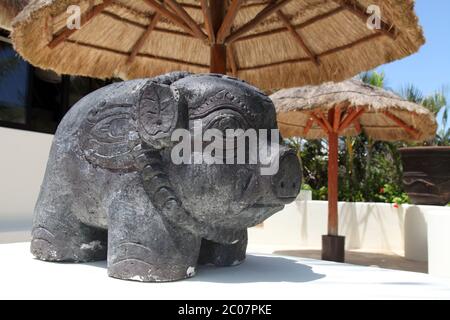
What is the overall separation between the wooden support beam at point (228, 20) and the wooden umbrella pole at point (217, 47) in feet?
0.19

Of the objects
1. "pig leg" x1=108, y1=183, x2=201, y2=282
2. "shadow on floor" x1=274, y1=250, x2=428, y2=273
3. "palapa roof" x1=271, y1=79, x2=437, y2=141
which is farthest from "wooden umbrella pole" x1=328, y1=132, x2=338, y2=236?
"pig leg" x1=108, y1=183, x2=201, y2=282

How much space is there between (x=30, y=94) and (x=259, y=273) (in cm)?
627

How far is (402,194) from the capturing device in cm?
959

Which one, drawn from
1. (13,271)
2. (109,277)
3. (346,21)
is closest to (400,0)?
(346,21)

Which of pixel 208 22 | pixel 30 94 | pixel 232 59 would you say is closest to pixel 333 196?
pixel 232 59

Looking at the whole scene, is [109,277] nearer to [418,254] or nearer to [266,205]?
[266,205]

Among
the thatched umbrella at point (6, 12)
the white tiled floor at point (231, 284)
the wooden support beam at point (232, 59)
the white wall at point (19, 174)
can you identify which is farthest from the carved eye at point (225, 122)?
the thatched umbrella at point (6, 12)

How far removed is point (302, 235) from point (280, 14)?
5.32 metres

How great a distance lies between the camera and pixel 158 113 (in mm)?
1905

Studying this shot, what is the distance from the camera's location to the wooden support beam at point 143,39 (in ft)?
12.2

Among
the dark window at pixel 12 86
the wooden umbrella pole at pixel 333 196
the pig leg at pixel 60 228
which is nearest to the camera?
the pig leg at pixel 60 228

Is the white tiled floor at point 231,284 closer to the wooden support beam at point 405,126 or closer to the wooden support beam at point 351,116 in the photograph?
the wooden support beam at point 351,116

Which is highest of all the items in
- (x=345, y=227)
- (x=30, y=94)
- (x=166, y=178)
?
(x=30, y=94)

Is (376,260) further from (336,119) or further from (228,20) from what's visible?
(228,20)
